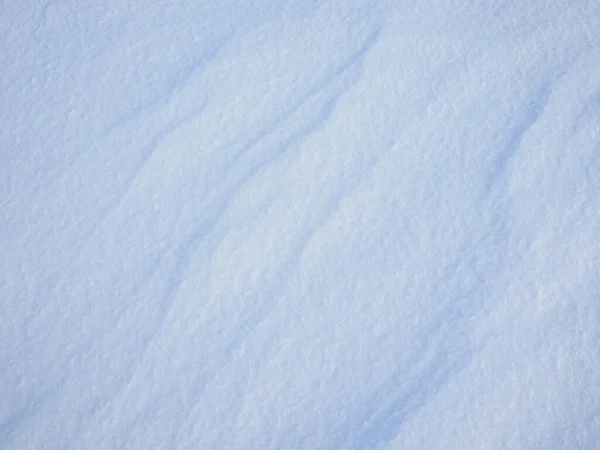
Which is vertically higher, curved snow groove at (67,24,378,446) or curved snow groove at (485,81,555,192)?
curved snow groove at (67,24,378,446)

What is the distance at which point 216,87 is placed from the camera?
279 mm

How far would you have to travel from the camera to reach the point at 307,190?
0.27m

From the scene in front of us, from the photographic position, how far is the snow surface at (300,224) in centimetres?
24

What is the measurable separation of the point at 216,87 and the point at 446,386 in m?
0.15

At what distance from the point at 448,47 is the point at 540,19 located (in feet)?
0.14

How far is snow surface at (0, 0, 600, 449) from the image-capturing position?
24cm

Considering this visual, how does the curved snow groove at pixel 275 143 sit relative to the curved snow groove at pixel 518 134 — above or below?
above

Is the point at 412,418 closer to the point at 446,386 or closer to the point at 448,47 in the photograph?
the point at 446,386

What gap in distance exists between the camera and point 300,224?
261 mm

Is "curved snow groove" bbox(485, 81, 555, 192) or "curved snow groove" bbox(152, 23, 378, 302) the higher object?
"curved snow groove" bbox(152, 23, 378, 302)

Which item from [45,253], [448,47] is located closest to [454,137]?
[448,47]

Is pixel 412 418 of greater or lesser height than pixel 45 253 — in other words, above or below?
below

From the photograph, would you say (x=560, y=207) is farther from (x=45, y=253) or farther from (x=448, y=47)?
(x=45, y=253)

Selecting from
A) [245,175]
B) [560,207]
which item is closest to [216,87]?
[245,175]
